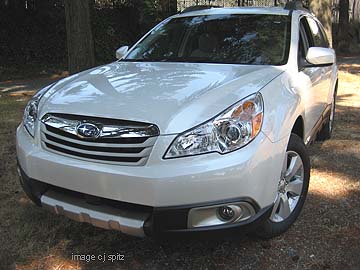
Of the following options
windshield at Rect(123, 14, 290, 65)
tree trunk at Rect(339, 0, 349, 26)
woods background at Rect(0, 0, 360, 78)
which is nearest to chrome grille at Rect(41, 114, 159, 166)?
windshield at Rect(123, 14, 290, 65)

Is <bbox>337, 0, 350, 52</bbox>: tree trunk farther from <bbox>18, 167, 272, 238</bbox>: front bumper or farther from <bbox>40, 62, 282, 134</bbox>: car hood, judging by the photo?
<bbox>18, 167, 272, 238</bbox>: front bumper

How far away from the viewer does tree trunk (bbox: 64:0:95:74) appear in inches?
248

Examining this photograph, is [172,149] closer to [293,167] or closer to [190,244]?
[190,244]

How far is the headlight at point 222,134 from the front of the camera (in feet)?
8.48

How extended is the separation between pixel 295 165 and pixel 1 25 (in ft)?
39.8

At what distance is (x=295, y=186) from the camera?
3.38m

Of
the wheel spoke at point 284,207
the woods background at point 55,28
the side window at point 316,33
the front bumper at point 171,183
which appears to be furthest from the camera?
the woods background at point 55,28

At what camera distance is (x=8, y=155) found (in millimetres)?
5000

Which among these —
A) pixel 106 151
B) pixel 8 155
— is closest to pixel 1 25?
pixel 8 155

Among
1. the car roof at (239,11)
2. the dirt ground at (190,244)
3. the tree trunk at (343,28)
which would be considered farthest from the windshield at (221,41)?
the tree trunk at (343,28)

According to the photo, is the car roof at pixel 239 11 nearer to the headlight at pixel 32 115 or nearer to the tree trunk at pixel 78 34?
the headlight at pixel 32 115

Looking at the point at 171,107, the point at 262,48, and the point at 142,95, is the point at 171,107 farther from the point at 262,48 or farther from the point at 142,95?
the point at 262,48

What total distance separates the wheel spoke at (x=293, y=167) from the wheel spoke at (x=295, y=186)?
0.20 ft

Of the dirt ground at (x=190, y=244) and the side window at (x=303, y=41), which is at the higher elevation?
the side window at (x=303, y=41)
